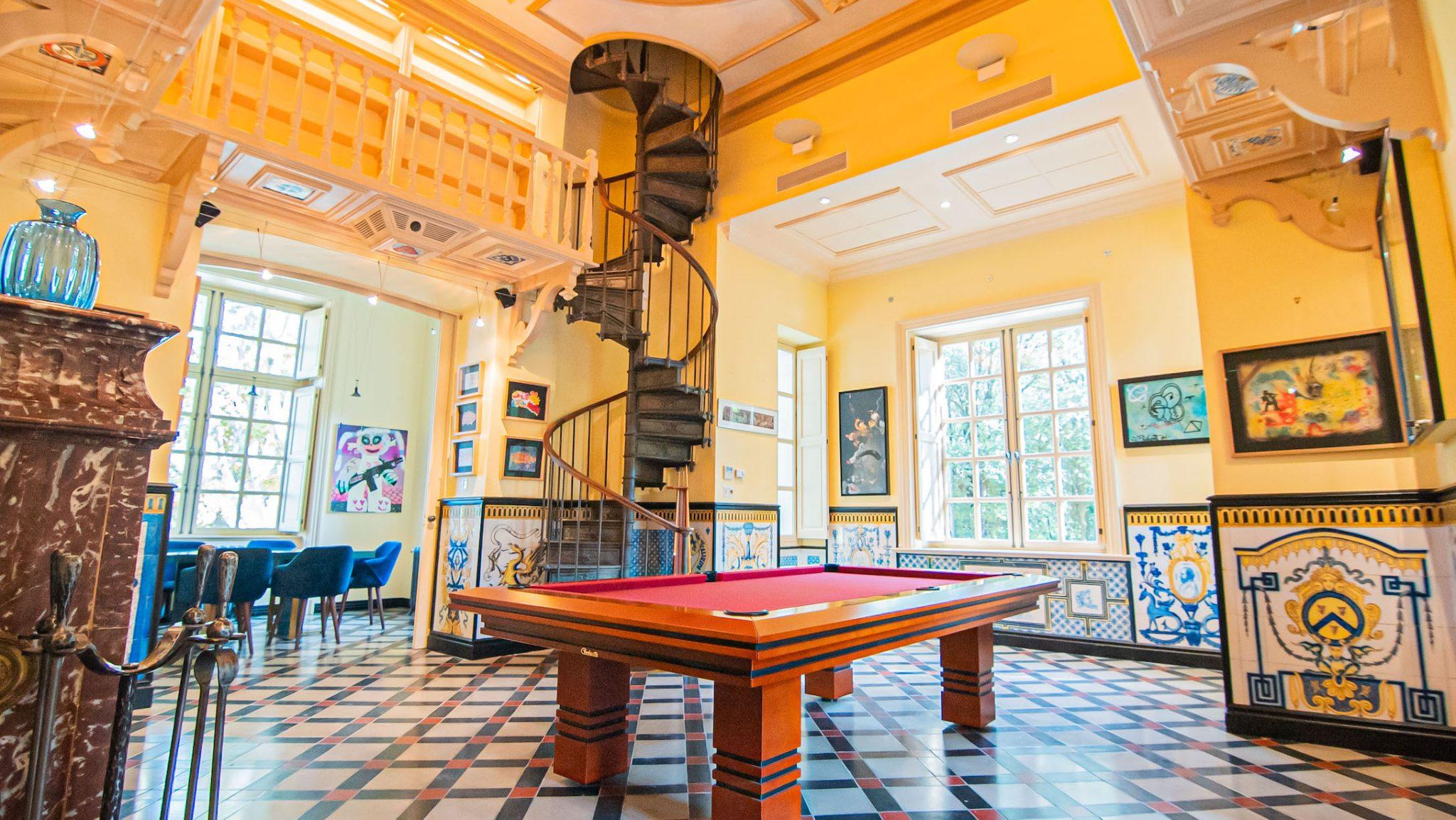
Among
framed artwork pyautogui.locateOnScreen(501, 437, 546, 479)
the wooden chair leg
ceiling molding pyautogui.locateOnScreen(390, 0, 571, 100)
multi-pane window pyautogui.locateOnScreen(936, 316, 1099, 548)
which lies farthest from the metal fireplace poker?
multi-pane window pyautogui.locateOnScreen(936, 316, 1099, 548)

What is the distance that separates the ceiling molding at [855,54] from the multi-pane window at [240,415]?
6493mm

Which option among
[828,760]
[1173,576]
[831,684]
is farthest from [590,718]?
[1173,576]

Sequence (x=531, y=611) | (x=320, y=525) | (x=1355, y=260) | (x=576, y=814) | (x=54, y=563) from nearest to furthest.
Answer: (x=54, y=563)
(x=531, y=611)
(x=576, y=814)
(x=1355, y=260)
(x=320, y=525)

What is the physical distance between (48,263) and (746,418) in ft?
18.6

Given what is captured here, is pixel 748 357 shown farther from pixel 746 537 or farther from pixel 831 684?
pixel 831 684

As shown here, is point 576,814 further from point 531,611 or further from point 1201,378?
point 1201,378

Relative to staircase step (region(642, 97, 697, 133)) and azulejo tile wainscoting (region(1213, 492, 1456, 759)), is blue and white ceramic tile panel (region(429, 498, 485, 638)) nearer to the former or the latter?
staircase step (region(642, 97, 697, 133))

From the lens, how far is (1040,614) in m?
6.36

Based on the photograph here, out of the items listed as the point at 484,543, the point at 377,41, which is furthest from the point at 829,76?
the point at 484,543

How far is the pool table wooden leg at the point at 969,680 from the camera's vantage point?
3770mm

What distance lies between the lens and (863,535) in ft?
24.8

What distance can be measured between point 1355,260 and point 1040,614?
3.70m

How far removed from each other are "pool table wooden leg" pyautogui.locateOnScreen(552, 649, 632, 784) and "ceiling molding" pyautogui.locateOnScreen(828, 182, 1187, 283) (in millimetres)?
5772

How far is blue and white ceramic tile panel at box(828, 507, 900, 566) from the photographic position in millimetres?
7359
